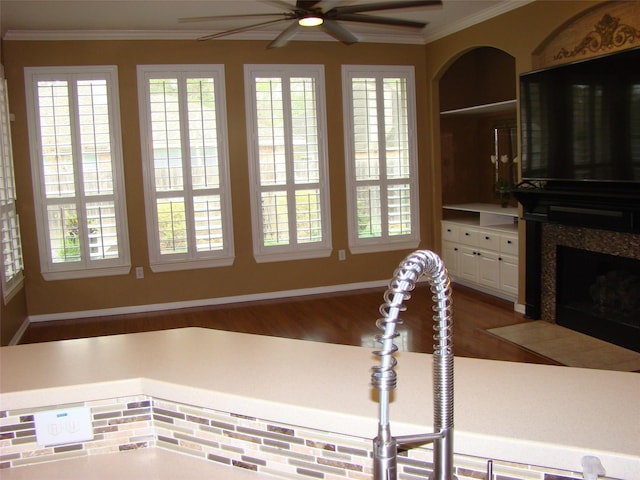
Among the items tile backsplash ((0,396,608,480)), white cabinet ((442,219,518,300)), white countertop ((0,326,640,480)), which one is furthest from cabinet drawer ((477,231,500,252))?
tile backsplash ((0,396,608,480))

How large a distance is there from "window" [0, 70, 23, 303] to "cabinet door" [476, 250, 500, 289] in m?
4.35

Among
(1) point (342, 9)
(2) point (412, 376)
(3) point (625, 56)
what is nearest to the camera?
(2) point (412, 376)

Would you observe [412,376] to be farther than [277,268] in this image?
No

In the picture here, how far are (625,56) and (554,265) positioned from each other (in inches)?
67.9

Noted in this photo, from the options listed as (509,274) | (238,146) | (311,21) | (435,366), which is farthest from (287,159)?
(435,366)

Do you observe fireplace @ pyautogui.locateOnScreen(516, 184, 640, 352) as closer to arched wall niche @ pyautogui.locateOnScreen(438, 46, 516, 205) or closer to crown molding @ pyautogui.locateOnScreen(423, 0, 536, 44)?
crown molding @ pyautogui.locateOnScreen(423, 0, 536, 44)

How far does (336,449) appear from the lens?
111cm

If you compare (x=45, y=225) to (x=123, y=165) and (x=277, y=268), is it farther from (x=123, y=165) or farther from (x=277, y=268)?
(x=277, y=268)

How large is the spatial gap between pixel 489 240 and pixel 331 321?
5.83 ft

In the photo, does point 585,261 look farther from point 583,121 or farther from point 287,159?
point 287,159

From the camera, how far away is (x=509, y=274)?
546cm

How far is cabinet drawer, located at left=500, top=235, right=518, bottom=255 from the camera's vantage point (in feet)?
17.5

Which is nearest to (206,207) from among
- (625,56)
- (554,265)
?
(554,265)

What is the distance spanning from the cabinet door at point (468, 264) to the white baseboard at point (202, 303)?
0.90 metres
